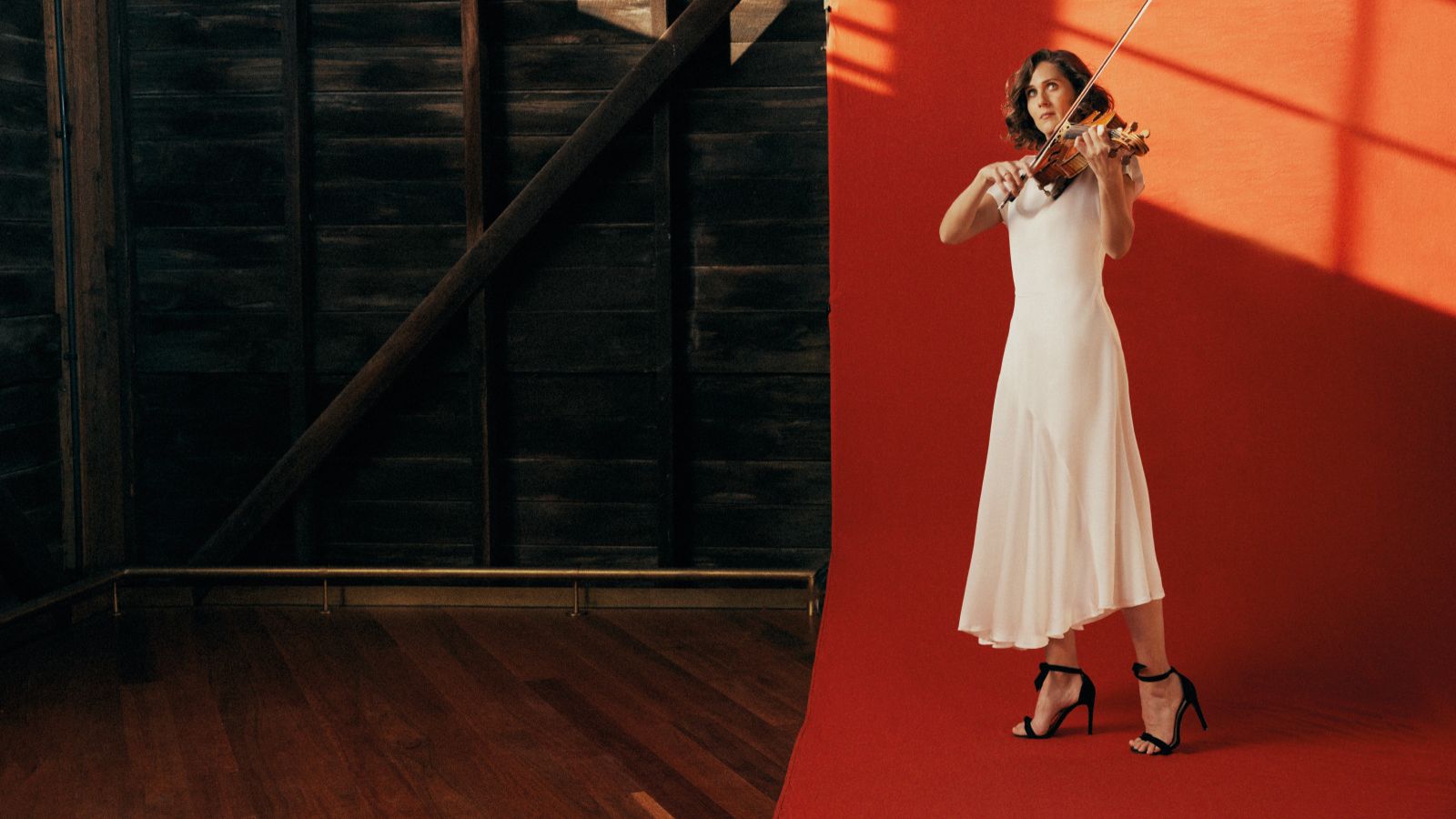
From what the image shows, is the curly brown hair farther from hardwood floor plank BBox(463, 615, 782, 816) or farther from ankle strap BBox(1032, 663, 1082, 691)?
hardwood floor plank BBox(463, 615, 782, 816)

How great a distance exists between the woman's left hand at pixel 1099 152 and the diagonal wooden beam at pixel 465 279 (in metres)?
1.81

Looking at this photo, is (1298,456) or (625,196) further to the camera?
(625,196)

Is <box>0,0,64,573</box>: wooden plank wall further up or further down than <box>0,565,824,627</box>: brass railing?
further up

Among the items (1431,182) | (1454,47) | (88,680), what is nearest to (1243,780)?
(1431,182)

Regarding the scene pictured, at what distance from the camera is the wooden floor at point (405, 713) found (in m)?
2.65

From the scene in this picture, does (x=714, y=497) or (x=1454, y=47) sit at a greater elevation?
(x=1454, y=47)

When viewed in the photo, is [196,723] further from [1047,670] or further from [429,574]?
[1047,670]

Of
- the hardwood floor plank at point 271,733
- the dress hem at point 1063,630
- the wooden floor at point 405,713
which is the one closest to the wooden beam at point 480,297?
the wooden floor at point 405,713

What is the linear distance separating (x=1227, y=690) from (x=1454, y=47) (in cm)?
176

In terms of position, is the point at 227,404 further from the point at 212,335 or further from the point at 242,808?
the point at 242,808

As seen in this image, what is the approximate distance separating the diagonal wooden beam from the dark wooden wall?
11 cm

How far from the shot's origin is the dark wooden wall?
4102 millimetres

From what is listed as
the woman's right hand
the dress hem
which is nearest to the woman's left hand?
the woman's right hand

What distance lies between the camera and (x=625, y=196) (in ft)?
13.6
